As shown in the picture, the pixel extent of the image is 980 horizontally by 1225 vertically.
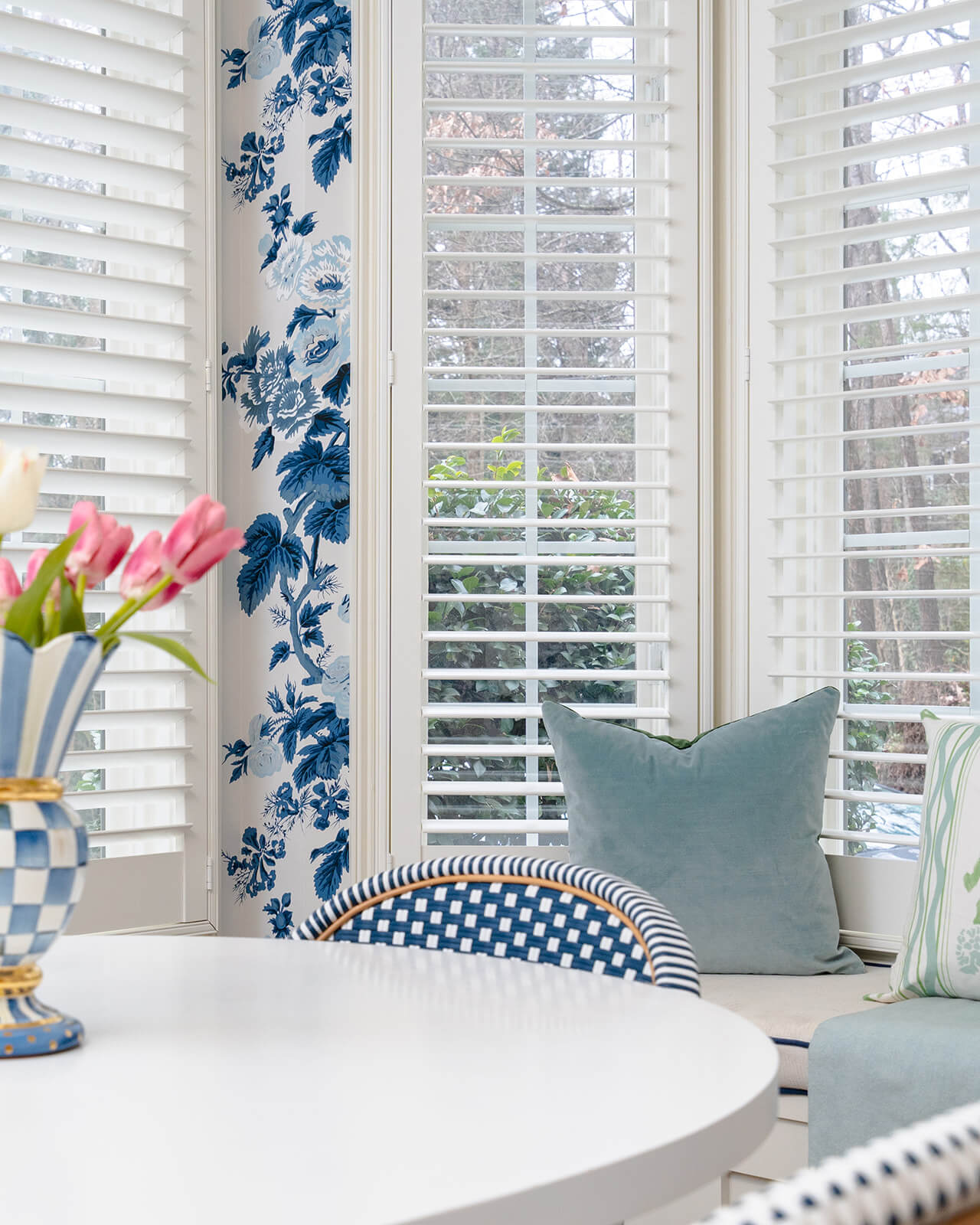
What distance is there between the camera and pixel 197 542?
33.3 inches

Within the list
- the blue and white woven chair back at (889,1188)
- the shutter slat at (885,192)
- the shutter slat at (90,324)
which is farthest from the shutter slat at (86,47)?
the blue and white woven chair back at (889,1188)

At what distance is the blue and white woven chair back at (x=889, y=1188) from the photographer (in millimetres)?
271

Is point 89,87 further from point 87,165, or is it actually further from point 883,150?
point 883,150

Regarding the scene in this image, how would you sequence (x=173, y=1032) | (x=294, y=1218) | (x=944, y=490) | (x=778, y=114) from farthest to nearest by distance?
(x=778, y=114) < (x=944, y=490) < (x=173, y=1032) < (x=294, y=1218)

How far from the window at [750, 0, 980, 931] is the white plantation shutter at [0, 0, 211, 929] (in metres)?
1.11

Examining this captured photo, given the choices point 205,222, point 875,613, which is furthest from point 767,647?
point 205,222

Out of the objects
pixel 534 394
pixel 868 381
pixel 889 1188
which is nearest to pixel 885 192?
pixel 868 381

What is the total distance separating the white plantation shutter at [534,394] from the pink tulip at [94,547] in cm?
149

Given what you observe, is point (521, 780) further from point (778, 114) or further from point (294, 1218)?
point (294, 1218)

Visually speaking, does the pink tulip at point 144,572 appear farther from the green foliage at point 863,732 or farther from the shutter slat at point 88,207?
the green foliage at point 863,732

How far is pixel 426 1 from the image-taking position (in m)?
2.42

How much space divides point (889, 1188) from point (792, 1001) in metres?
1.73

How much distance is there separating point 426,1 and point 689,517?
45.0 inches

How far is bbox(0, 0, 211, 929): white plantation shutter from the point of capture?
2170mm
